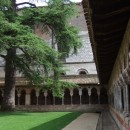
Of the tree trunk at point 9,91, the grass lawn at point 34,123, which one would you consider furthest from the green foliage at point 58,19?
the grass lawn at point 34,123

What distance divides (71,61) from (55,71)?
16.4 meters

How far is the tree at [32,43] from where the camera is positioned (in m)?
25.5

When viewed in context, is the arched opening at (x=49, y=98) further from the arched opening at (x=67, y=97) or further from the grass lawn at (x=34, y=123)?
the grass lawn at (x=34, y=123)

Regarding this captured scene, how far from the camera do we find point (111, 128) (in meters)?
12.9

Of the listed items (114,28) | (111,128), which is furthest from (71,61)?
(114,28)

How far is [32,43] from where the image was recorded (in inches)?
991

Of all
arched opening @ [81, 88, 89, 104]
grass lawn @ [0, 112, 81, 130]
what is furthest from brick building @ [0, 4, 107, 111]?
grass lawn @ [0, 112, 81, 130]

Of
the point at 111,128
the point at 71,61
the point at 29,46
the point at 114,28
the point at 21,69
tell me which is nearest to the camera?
the point at 114,28

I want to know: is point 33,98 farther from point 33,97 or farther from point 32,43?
point 32,43

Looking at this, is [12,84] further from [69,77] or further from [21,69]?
[69,77]

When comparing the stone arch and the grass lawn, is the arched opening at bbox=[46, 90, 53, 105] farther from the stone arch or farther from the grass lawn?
the grass lawn

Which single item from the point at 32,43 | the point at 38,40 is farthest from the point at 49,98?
the point at 32,43

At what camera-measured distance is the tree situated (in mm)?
25453

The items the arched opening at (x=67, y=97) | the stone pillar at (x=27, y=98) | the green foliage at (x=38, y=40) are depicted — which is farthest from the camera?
the arched opening at (x=67, y=97)
